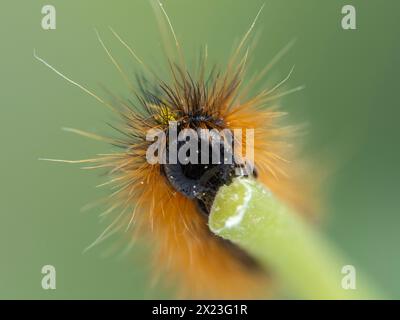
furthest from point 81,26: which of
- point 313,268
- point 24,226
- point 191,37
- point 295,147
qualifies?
point 313,268

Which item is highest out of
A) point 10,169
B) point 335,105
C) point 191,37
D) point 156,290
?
point 191,37

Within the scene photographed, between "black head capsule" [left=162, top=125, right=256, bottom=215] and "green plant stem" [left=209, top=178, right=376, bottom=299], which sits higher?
"black head capsule" [left=162, top=125, right=256, bottom=215]

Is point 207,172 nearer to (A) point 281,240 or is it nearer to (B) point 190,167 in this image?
(B) point 190,167

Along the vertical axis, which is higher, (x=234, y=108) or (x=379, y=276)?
(x=234, y=108)

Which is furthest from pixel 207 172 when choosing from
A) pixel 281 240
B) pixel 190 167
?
pixel 281 240

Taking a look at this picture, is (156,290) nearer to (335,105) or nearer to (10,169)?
(10,169)

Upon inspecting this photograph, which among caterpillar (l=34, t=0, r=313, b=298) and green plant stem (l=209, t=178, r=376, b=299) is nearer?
green plant stem (l=209, t=178, r=376, b=299)
